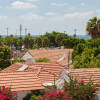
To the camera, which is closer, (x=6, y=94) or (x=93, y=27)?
(x=6, y=94)

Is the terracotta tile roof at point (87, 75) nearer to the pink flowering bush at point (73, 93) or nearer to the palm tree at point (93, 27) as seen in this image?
the pink flowering bush at point (73, 93)

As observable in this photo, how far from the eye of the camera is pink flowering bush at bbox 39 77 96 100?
8.56m

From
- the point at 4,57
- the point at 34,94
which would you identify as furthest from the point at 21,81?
the point at 4,57

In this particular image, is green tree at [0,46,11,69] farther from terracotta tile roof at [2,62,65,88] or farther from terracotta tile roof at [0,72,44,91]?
terracotta tile roof at [0,72,44,91]

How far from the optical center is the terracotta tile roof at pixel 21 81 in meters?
10.2

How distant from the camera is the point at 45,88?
10.4m

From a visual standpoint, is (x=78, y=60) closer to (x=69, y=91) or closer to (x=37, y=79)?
(x=37, y=79)

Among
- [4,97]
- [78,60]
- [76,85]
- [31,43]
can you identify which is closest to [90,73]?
[76,85]

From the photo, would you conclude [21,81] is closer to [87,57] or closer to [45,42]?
[87,57]

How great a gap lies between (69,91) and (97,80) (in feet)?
9.08

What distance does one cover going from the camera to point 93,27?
123 ft

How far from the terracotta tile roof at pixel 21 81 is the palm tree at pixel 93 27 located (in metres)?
28.0

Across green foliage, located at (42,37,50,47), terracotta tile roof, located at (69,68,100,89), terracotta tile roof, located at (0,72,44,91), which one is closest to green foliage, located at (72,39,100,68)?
terracotta tile roof, located at (69,68,100,89)

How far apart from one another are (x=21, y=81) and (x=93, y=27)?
29040mm
